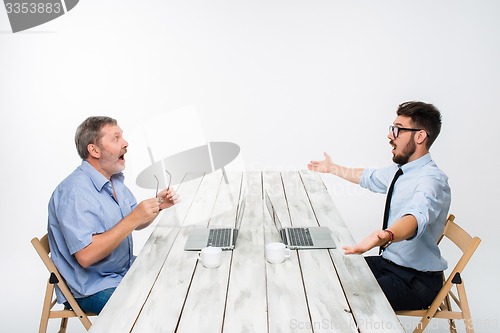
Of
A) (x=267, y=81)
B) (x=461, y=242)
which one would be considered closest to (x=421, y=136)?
(x=461, y=242)

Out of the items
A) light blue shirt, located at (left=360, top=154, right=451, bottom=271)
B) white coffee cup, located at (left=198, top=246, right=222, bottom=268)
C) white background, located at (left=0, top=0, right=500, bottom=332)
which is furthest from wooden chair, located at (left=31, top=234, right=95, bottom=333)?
white background, located at (left=0, top=0, right=500, bottom=332)

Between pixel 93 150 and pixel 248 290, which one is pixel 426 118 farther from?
pixel 93 150

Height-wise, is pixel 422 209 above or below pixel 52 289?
above

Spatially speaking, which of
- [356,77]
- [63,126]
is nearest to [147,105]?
[63,126]

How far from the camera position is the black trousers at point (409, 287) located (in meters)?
2.33

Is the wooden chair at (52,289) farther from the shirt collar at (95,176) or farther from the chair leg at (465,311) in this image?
the chair leg at (465,311)

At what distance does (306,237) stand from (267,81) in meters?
2.56

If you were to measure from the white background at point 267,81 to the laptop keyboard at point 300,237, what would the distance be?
7.20 feet

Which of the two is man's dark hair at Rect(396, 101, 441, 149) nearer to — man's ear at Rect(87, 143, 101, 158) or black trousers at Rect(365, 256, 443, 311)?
black trousers at Rect(365, 256, 443, 311)

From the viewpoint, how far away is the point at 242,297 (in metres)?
1.71

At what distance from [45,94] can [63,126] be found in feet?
0.97

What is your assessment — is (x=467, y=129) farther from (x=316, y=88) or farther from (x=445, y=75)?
(x=316, y=88)

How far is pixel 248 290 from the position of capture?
5.80 feet

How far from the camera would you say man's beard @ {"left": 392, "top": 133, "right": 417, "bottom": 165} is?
2547 mm
